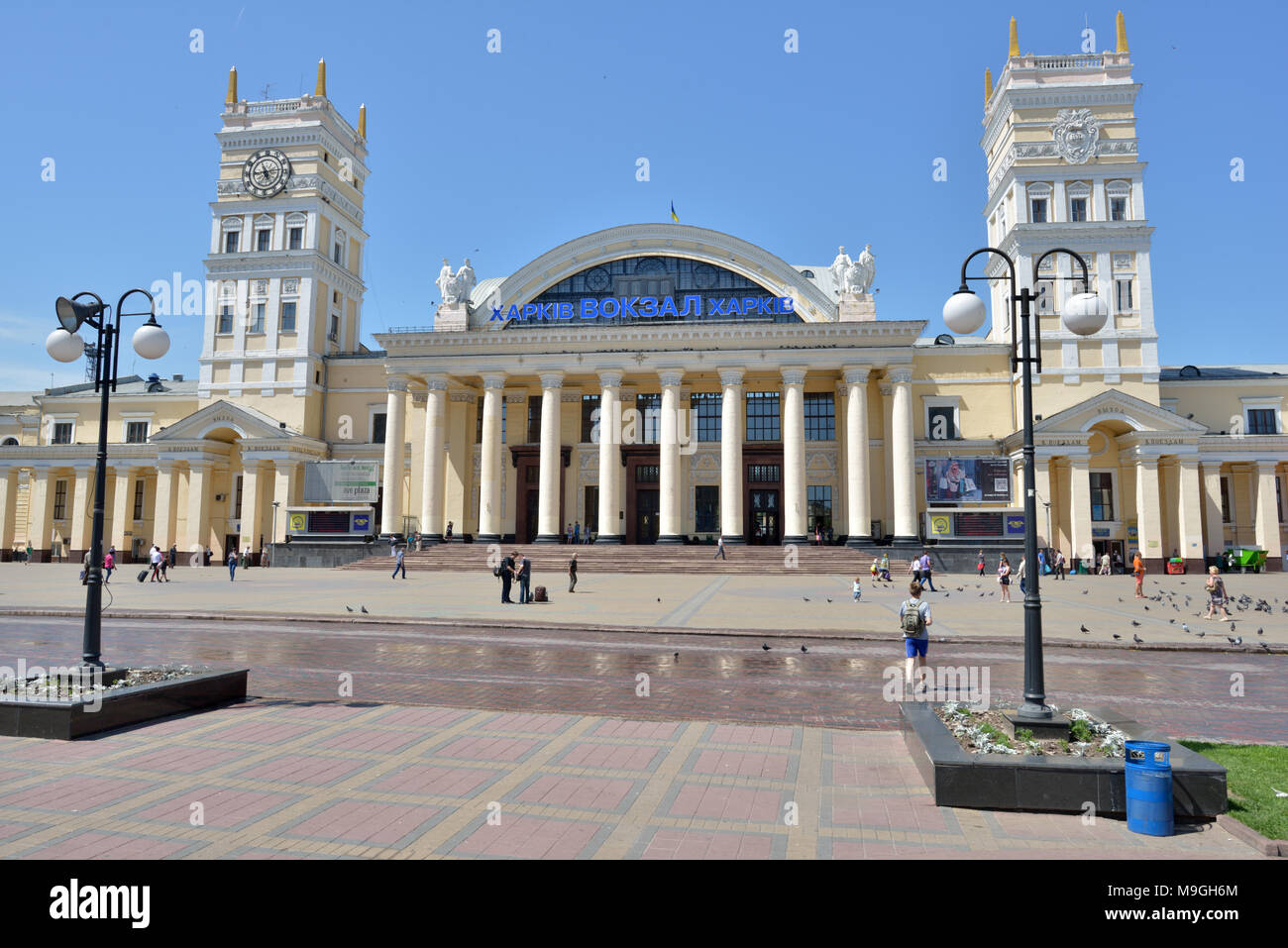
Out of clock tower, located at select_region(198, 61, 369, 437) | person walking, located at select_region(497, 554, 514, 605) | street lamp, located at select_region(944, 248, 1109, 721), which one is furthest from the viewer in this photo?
clock tower, located at select_region(198, 61, 369, 437)

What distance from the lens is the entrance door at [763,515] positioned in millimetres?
50188

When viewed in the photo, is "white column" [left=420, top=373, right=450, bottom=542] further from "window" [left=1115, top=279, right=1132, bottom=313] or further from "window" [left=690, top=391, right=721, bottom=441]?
"window" [left=1115, top=279, right=1132, bottom=313]

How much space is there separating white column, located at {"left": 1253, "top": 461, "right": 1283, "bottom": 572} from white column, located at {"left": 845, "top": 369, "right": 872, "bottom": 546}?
2418cm

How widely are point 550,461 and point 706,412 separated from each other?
11.2m

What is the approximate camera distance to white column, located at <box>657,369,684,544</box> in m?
45.5

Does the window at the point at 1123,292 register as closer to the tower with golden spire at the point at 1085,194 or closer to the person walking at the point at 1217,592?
the tower with golden spire at the point at 1085,194

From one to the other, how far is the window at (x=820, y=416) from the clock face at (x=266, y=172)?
4013 centimetres

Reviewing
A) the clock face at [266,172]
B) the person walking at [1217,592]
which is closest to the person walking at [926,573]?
the person walking at [1217,592]

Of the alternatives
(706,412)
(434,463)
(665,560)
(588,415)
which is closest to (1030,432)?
(665,560)

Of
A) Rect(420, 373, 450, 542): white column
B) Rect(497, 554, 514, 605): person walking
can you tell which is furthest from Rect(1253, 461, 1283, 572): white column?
Rect(420, 373, 450, 542): white column

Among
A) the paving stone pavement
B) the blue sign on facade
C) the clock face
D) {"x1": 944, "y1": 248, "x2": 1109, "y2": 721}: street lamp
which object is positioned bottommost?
the paving stone pavement
